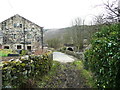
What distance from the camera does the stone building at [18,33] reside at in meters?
21.1

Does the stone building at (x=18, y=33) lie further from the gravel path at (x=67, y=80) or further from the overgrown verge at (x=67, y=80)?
the overgrown verge at (x=67, y=80)

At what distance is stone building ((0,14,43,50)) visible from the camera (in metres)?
21.1

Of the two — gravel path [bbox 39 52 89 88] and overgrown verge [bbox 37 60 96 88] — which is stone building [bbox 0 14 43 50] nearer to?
gravel path [bbox 39 52 89 88]

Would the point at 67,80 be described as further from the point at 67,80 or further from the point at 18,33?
the point at 18,33

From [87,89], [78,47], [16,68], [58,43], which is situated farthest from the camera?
[58,43]

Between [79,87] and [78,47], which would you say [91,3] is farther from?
[78,47]

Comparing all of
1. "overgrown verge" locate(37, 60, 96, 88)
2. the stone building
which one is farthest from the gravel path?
the stone building

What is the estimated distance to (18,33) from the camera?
21.3 m

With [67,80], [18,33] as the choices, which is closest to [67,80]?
[67,80]

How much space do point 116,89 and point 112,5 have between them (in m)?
4.39

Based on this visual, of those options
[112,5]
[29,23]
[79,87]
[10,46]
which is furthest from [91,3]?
[10,46]

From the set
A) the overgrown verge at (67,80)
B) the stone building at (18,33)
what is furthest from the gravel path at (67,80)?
the stone building at (18,33)

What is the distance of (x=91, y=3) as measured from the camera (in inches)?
263

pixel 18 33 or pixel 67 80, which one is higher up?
pixel 18 33
